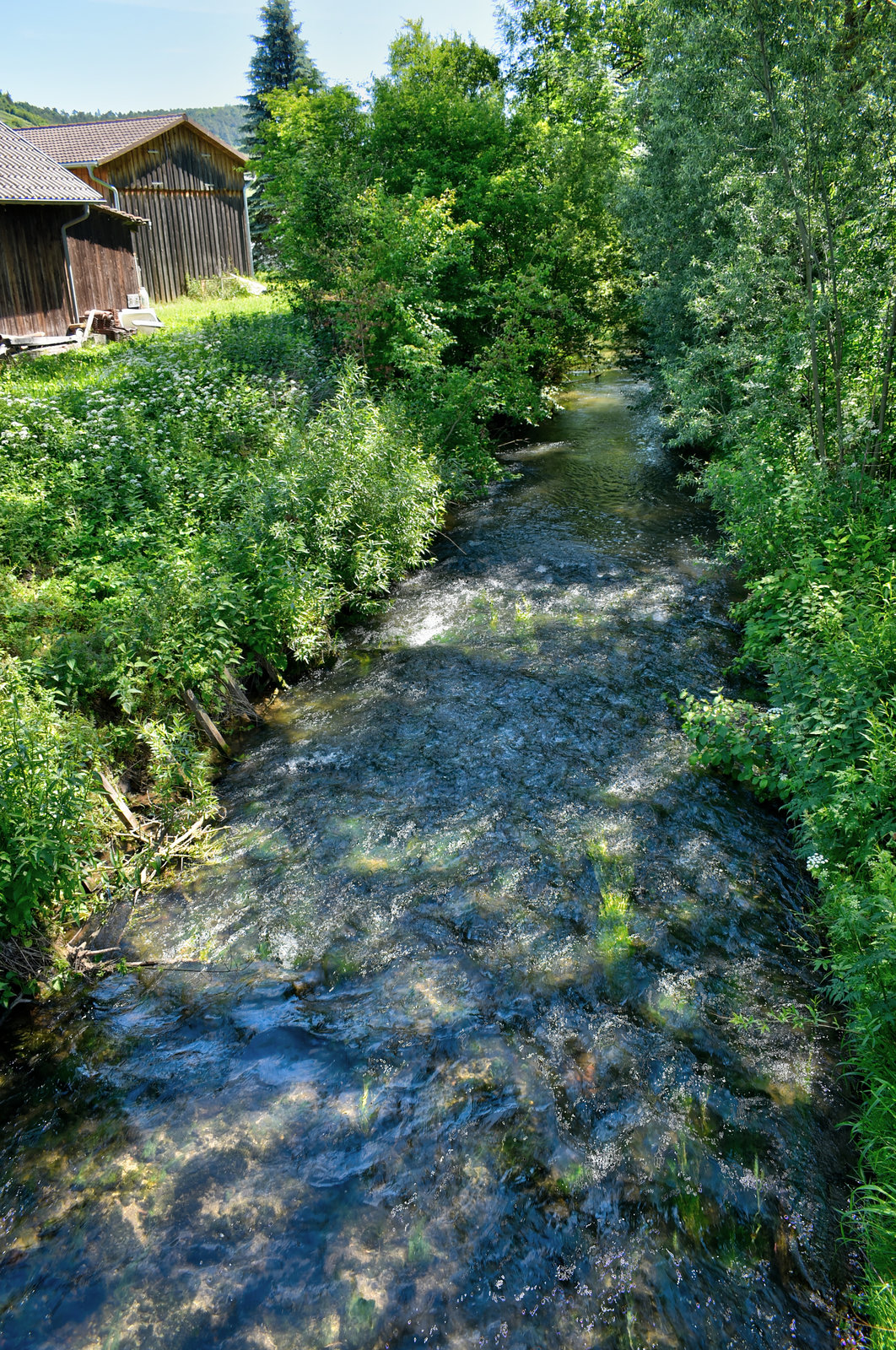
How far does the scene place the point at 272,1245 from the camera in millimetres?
3545

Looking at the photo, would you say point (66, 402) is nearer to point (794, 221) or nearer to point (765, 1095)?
point (794, 221)

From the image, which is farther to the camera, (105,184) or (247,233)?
(247,233)

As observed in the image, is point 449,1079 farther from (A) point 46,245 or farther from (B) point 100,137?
(B) point 100,137

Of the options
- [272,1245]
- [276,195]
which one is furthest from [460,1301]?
[276,195]

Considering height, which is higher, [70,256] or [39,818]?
[70,256]

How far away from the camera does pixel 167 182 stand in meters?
27.0

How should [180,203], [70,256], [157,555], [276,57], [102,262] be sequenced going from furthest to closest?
[276,57] < [180,203] < [102,262] < [70,256] < [157,555]

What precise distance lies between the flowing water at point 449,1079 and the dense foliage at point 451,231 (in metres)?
8.70

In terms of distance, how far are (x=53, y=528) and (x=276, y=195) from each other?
1413 centimetres

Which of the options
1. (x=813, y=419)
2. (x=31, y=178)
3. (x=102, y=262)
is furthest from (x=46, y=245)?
(x=813, y=419)

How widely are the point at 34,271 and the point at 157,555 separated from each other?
14.5 m

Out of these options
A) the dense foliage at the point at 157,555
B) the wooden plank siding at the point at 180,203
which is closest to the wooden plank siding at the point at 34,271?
the dense foliage at the point at 157,555

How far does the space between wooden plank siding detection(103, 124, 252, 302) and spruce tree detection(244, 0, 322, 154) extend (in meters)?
12.0

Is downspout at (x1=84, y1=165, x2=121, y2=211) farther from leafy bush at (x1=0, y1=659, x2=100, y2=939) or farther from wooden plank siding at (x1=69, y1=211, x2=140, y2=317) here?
leafy bush at (x1=0, y1=659, x2=100, y2=939)
